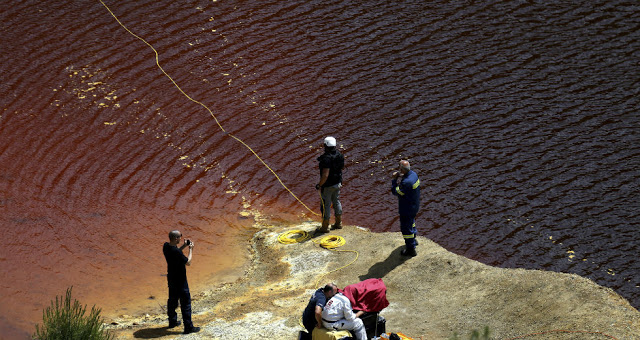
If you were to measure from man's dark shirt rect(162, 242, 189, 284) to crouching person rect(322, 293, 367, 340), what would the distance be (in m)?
2.41

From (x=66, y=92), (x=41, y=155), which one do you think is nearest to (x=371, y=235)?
(x=41, y=155)

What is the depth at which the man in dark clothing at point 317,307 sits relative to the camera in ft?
30.0

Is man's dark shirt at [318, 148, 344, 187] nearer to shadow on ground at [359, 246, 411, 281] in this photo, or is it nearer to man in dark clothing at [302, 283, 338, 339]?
shadow on ground at [359, 246, 411, 281]

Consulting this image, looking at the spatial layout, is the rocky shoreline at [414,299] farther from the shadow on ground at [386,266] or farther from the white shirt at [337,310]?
the white shirt at [337,310]

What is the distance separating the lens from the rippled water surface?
14078 mm

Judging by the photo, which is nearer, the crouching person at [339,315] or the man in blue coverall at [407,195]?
the crouching person at [339,315]

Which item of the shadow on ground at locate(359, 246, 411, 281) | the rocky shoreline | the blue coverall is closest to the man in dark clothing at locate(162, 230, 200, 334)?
the rocky shoreline

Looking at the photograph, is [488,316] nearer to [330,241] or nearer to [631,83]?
[330,241]

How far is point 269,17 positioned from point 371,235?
11789 mm

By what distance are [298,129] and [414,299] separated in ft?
26.2

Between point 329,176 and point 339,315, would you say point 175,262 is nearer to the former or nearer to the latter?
point 339,315

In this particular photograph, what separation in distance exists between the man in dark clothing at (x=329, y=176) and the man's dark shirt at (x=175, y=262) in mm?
3383

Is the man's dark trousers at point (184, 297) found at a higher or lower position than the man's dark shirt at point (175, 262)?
lower

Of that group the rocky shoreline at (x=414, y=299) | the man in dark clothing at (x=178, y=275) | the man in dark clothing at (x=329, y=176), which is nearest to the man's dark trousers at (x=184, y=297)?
the man in dark clothing at (x=178, y=275)
